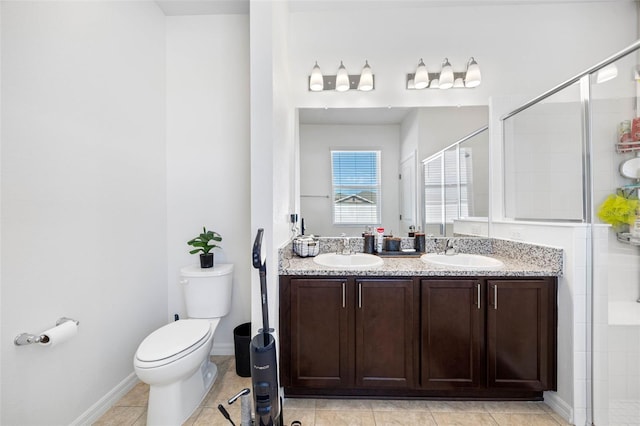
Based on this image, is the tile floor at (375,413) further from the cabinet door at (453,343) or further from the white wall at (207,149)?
the white wall at (207,149)

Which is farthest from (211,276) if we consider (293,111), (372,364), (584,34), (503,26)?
(584,34)

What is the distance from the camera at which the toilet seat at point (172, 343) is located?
1445 millimetres

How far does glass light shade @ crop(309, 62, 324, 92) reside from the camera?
→ 2293 millimetres

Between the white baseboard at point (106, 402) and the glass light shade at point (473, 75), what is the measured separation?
11.3 feet

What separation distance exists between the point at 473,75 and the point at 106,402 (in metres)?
3.55

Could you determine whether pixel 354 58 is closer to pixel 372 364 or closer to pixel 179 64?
pixel 179 64

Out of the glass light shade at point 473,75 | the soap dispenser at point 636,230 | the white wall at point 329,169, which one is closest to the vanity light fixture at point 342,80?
the white wall at point 329,169

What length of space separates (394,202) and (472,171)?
71 centimetres

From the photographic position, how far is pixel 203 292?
207cm

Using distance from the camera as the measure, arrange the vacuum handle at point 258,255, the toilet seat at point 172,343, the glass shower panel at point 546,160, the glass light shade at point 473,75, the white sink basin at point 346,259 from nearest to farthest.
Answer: the vacuum handle at point 258,255
the toilet seat at point 172,343
the glass shower panel at point 546,160
the white sink basin at point 346,259
the glass light shade at point 473,75

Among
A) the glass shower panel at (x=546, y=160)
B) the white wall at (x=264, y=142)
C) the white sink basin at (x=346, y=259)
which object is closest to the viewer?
the white wall at (x=264, y=142)

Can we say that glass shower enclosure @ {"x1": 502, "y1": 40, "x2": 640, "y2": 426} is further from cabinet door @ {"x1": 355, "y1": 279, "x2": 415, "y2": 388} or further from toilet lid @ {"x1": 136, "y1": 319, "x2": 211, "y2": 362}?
toilet lid @ {"x1": 136, "y1": 319, "x2": 211, "y2": 362}

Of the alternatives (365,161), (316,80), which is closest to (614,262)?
(365,161)

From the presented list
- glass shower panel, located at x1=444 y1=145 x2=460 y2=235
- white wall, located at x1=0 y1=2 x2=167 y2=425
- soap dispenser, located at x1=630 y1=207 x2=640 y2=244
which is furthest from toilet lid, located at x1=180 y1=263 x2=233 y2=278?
soap dispenser, located at x1=630 y1=207 x2=640 y2=244
